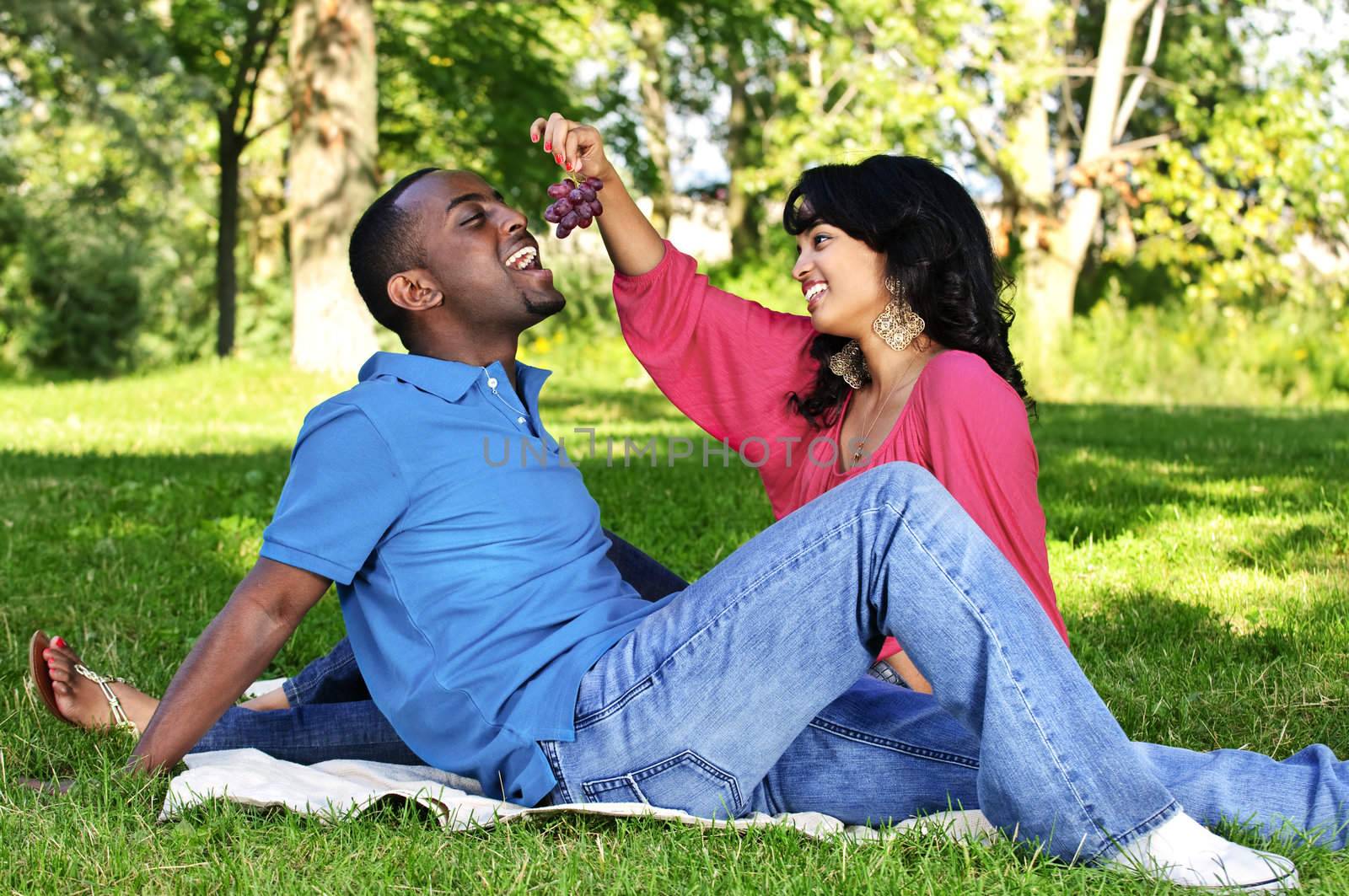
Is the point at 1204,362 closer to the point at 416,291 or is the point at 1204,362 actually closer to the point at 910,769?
the point at 910,769

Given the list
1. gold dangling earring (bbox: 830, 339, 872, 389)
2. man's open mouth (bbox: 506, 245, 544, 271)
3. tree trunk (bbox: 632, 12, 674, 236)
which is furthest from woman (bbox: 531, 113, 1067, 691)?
tree trunk (bbox: 632, 12, 674, 236)

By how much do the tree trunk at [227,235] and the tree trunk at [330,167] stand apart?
4.44 m

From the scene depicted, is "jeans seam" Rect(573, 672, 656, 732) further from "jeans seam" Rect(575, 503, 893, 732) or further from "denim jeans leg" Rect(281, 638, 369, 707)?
"denim jeans leg" Rect(281, 638, 369, 707)

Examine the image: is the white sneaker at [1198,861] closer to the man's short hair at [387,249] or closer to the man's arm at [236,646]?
the man's arm at [236,646]

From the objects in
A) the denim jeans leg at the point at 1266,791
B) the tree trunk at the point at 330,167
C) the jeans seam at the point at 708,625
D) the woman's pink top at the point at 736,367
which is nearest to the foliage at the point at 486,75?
the tree trunk at the point at 330,167

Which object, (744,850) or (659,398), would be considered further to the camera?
(659,398)

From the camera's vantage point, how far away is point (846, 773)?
9.00ft

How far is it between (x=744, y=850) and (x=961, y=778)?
0.49 metres

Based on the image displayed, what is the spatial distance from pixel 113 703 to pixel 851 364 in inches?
79.6

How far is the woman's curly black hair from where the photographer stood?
3.25m

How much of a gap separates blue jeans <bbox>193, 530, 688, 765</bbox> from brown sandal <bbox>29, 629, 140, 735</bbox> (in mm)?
188

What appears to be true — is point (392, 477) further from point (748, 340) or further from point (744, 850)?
point (748, 340)

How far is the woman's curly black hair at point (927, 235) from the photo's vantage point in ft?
10.7

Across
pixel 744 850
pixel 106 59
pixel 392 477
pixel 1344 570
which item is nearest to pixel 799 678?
pixel 744 850
